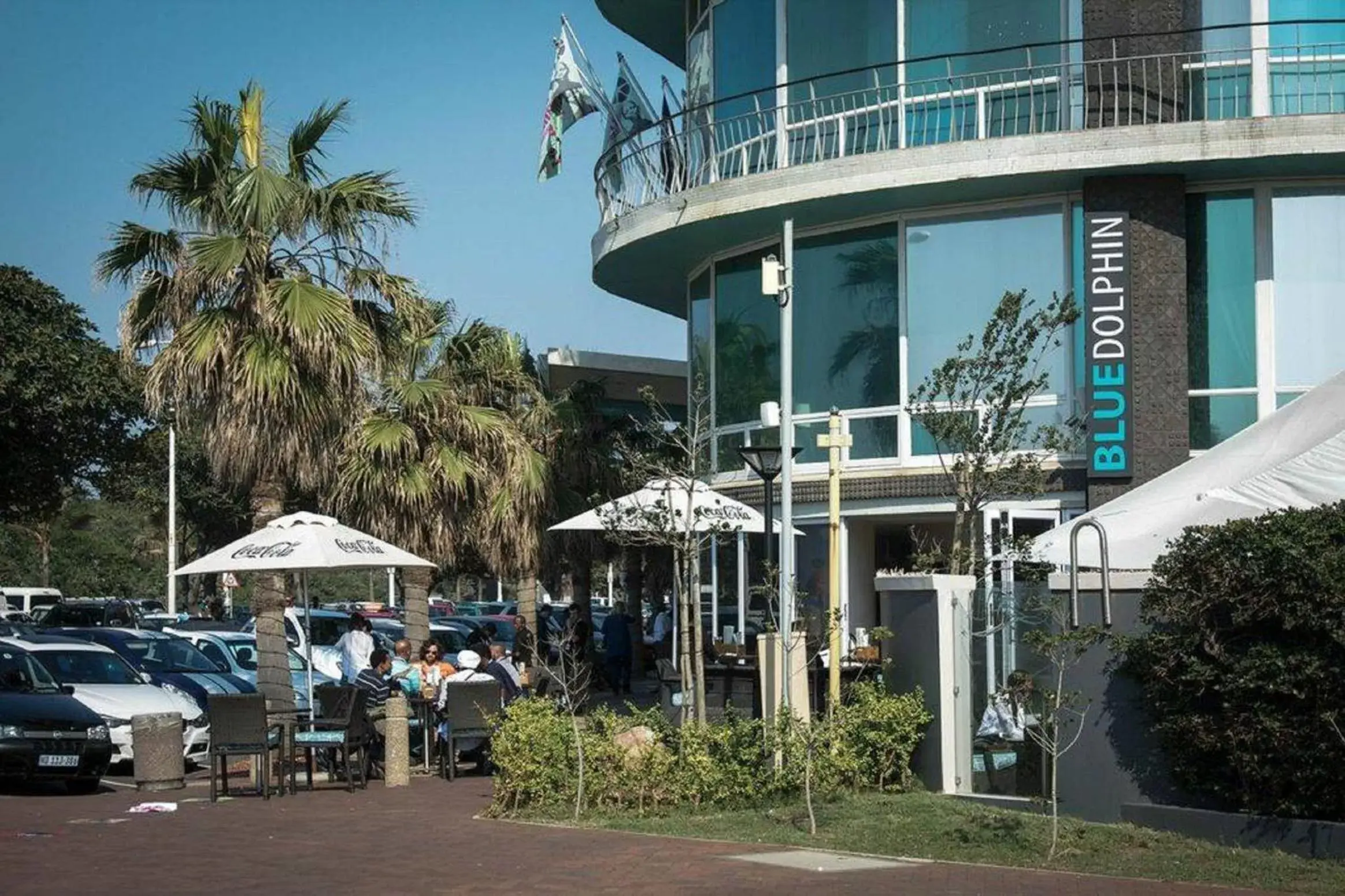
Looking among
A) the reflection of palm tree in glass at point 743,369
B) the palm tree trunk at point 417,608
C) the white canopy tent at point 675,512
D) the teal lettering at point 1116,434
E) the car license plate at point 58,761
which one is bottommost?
the car license plate at point 58,761

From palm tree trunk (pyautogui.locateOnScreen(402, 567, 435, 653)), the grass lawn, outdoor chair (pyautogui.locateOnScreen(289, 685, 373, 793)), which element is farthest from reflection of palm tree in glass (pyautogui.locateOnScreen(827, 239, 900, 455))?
palm tree trunk (pyautogui.locateOnScreen(402, 567, 435, 653))

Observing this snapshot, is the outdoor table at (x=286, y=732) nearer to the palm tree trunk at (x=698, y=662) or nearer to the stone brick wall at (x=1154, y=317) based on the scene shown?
the palm tree trunk at (x=698, y=662)

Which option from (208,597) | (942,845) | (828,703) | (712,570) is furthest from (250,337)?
(208,597)

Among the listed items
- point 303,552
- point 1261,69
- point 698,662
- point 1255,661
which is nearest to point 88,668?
point 303,552

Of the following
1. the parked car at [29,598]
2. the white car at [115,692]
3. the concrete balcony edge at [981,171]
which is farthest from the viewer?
the parked car at [29,598]

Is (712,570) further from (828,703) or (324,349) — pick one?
(828,703)

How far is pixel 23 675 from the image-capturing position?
20078 mm

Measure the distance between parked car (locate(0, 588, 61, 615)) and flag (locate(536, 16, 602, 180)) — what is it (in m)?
38.2

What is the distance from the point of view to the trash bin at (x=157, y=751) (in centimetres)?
1864

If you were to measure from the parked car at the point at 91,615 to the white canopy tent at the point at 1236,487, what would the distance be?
3084 centimetres

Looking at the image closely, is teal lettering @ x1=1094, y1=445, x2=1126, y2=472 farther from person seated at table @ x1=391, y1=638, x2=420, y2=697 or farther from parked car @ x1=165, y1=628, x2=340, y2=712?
parked car @ x1=165, y1=628, x2=340, y2=712

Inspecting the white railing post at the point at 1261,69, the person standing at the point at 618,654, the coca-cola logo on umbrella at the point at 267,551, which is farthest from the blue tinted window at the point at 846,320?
the person standing at the point at 618,654

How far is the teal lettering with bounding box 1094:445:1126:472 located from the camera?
20.6 meters

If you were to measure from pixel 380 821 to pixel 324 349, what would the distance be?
7.17 metres
